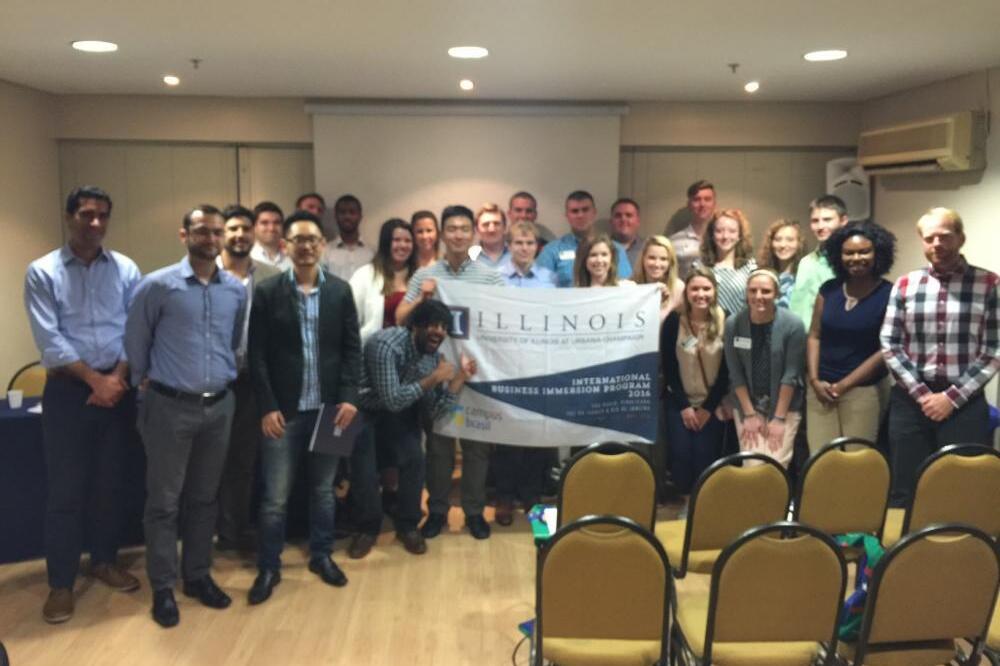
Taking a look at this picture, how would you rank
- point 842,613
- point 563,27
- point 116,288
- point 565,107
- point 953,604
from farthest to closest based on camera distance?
point 565,107 < point 563,27 < point 116,288 < point 842,613 < point 953,604

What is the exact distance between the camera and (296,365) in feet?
11.6

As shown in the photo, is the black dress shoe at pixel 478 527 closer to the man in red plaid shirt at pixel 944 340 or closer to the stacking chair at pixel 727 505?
the stacking chair at pixel 727 505

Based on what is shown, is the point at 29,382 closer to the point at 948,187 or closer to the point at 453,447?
the point at 453,447

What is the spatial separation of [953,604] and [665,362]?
89.3 inches

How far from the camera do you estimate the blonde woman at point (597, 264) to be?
4410 mm

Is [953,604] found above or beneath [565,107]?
beneath

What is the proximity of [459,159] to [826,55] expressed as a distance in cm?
292

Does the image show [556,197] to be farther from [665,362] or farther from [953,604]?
[953,604]

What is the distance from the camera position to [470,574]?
3.94 m

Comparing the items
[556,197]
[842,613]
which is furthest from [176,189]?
[842,613]

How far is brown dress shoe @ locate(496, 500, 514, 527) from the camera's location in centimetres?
453

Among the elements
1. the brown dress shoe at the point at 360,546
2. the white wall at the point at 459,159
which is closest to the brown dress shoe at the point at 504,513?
the brown dress shoe at the point at 360,546

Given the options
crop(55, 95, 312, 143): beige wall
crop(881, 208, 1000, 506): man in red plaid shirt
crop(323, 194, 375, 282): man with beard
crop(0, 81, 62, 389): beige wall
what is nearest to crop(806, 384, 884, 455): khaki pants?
crop(881, 208, 1000, 506): man in red plaid shirt

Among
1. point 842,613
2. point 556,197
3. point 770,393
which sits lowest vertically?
point 842,613
